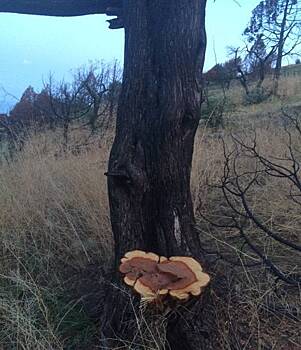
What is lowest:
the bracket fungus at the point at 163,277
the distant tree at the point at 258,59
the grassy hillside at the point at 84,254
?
the grassy hillside at the point at 84,254

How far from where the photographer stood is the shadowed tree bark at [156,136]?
1.97m

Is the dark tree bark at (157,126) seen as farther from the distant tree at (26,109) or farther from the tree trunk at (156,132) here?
the distant tree at (26,109)

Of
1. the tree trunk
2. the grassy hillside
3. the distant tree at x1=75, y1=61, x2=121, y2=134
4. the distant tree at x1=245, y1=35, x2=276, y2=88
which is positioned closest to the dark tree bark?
the tree trunk

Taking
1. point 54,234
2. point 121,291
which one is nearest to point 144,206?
point 121,291

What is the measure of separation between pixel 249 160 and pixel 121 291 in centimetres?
306

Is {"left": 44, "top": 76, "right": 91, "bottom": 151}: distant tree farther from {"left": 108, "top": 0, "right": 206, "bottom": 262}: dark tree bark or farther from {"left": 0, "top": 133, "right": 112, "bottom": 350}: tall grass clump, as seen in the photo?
{"left": 108, "top": 0, "right": 206, "bottom": 262}: dark tree bark

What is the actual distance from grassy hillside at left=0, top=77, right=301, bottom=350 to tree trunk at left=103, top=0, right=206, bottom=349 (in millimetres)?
322

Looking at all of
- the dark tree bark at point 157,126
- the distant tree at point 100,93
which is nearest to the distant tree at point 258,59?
the distant tree at point 100,93

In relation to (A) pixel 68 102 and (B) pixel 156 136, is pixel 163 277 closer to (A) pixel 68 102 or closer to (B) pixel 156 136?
(B) pixel 156 136

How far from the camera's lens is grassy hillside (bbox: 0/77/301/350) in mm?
2047

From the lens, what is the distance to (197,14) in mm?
2012

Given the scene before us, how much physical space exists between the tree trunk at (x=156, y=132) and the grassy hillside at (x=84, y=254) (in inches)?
12.7

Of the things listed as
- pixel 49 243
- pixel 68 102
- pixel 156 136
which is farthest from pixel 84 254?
pixel 68 102

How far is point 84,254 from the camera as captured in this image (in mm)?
2947
